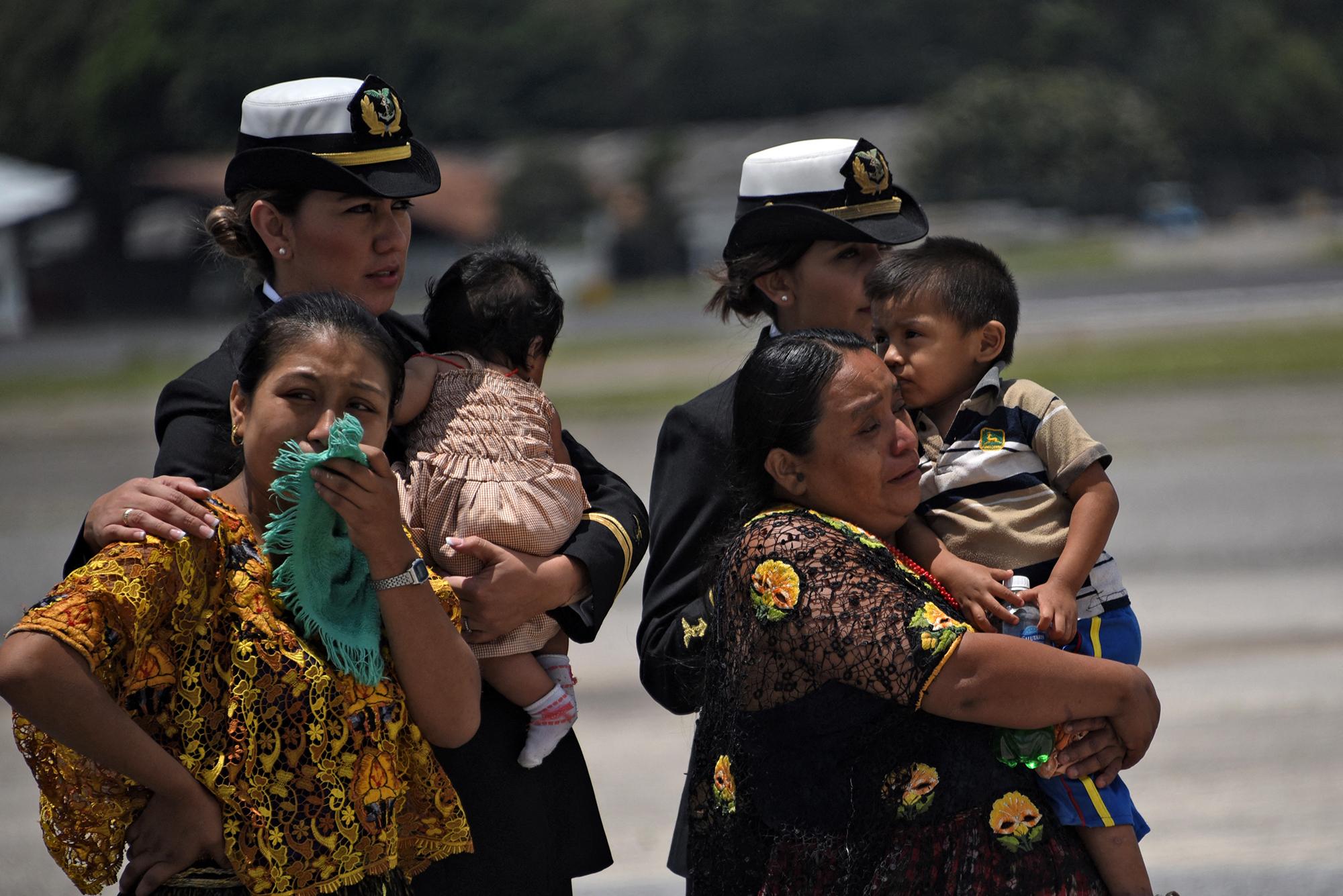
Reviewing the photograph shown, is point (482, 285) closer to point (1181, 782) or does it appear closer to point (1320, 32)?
point (1181, 782)

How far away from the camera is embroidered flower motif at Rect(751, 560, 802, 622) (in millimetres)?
2219

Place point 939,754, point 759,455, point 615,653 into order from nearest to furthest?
point 939,754 → point 759,455 → point 615,653

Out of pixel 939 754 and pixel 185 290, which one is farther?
pixel 185 290

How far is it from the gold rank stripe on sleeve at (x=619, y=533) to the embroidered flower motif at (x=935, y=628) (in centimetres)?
73

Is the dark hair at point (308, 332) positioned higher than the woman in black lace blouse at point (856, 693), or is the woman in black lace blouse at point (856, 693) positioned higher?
the dark hair at point (308, 332)

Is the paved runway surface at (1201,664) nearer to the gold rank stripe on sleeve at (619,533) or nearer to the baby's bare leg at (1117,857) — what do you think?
the gold rank stripe on sleeve at (619,533)

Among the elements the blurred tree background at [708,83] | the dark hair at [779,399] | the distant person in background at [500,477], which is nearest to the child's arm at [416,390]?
the distant person in background at [500,477]

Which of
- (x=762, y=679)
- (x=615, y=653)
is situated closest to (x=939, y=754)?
(x=762, y=679)

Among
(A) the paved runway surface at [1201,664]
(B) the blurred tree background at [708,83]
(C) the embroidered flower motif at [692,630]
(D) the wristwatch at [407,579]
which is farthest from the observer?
(B) the blurred tree background at [708,83]

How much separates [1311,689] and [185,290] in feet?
157

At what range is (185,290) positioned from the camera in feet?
163

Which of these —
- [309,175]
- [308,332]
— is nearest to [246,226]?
[309,175]

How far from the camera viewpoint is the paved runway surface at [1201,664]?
5.13 m

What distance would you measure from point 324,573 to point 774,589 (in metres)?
0.69
